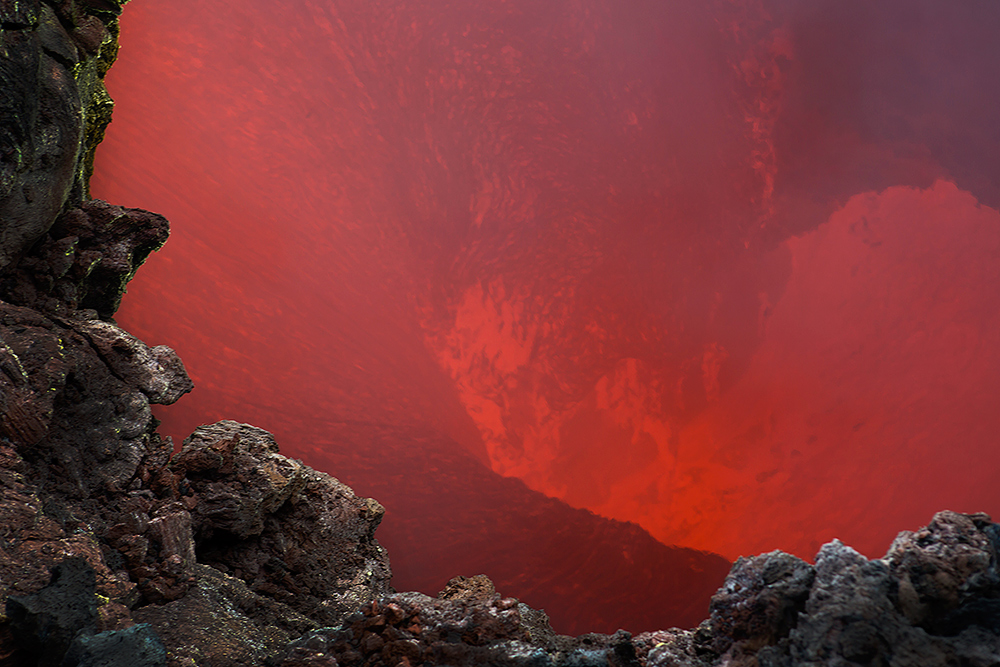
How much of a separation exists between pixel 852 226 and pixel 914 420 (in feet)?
15.1

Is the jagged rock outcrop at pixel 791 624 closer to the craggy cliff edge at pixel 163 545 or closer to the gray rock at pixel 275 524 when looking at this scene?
the craggy cliff edge at pixel 163 545

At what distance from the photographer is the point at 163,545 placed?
4.52 m

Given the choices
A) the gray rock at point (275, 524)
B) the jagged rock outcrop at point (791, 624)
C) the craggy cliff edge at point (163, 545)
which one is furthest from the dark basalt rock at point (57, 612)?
the gray rock at point (275, 524)

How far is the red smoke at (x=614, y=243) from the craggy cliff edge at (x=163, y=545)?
5765 mm

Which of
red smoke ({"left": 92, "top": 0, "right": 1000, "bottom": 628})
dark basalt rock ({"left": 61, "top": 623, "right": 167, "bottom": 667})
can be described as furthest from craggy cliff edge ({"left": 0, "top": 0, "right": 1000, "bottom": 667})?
red smoke ({"left": 92, "top": 0, "right": 1000, "bottom": 628})

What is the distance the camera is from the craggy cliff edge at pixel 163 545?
9.79 feet

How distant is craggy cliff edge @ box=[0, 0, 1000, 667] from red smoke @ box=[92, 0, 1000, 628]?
5.77 m

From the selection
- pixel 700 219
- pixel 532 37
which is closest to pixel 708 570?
pixel 700 219

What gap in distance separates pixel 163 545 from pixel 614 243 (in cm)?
1063

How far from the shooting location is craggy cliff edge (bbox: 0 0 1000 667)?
2.98m

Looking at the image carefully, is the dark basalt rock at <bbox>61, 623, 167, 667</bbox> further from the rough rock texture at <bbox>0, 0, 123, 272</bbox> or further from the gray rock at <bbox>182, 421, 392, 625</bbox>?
the rough rock texture at <bbox>0, 0, 123, 272</bbox>

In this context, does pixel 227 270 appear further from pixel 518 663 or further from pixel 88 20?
pixel 518 663

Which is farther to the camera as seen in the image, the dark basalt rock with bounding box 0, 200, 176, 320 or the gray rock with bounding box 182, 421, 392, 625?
the gray rock with bounding box 182, 421, 392, 625

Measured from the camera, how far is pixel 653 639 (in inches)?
151
